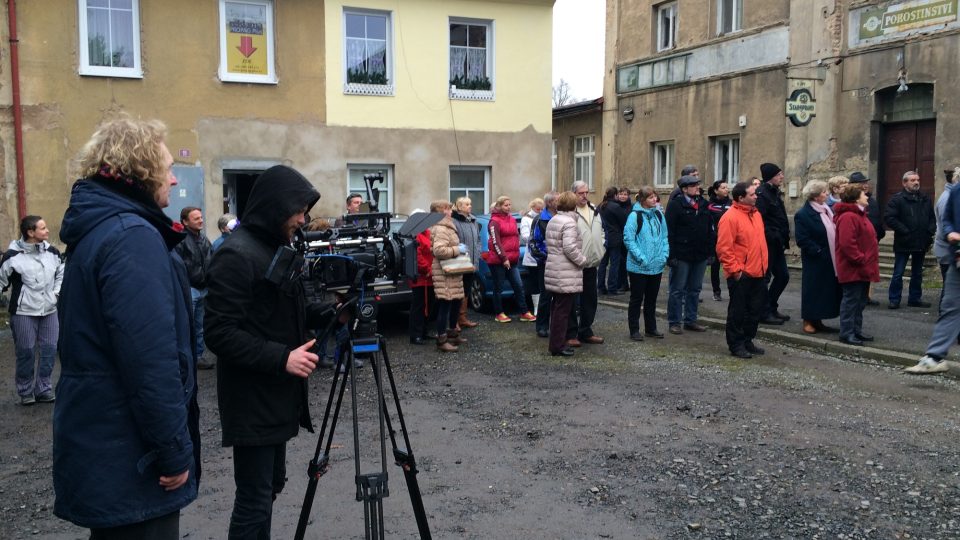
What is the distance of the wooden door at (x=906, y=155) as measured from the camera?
16.5 metres

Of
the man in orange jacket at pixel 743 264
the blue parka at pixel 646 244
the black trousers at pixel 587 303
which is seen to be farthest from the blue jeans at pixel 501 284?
the man in orange jacket at pixel 743 264

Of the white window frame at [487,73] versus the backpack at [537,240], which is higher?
the white window frame at [487,73]

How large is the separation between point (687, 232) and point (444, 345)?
11.4 feet

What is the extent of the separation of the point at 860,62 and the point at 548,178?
7163 millimetres

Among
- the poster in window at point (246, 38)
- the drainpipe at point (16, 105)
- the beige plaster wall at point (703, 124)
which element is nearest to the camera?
the drainpipe at point (16, 105)

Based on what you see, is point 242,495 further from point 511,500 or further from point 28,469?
point 28,469

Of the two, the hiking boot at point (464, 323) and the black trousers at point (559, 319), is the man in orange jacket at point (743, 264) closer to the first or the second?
the black trousers at point (559, 319)

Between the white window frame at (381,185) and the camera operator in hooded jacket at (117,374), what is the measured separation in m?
14.9

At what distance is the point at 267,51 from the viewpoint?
1647 cm

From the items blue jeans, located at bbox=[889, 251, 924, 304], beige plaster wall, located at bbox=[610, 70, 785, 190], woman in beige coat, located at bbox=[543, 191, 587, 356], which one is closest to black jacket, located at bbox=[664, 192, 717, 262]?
woman in beige coat, located at bbox=[543, 191, 587, 356]

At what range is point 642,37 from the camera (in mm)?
23984

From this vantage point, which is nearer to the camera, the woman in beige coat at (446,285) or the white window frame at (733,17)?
the woman in beige coat at (446,285)

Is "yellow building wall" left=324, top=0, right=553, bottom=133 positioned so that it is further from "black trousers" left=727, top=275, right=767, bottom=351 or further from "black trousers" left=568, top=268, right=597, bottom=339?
"black trousers" left=727, top=275, right=767, bottom=351

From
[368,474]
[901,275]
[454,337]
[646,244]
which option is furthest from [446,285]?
[901,275]
